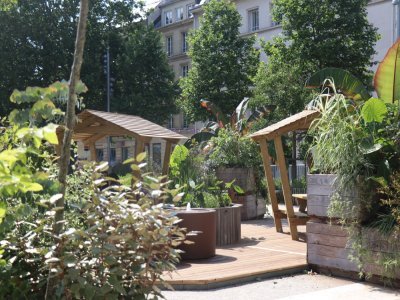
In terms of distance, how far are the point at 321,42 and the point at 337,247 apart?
18155mm

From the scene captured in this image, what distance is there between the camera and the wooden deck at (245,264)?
6.89 m

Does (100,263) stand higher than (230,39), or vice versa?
(230,39)

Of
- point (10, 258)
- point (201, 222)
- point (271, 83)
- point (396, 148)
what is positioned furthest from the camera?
point (271, 83)

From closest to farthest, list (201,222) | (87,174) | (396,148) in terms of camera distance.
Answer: (87,174), (396,148), (201,222)

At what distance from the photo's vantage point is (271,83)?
2345cm

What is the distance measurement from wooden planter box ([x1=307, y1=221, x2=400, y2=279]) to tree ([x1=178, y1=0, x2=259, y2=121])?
23.9m

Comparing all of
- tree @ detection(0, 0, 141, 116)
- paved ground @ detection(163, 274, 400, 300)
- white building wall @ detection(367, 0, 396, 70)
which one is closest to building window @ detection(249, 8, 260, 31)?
white building wall @ detection(367, 0, 396, 70)

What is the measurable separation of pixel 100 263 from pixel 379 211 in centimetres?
426

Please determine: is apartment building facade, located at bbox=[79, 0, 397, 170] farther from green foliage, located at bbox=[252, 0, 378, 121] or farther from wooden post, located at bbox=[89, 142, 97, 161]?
wooden post, located at bbox=[89, 142, 97, 161]

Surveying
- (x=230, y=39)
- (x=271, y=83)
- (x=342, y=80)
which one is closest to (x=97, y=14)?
(x=230, y=39)

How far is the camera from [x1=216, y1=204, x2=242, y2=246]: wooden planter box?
984 centimetres

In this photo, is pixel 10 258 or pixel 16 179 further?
pixel 10 258

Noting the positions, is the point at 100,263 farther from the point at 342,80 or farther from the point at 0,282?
the point at 342,80

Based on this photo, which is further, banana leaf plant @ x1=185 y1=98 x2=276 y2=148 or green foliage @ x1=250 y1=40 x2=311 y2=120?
green foliage @ x1=250 y1=40 x2=311 y2=120
